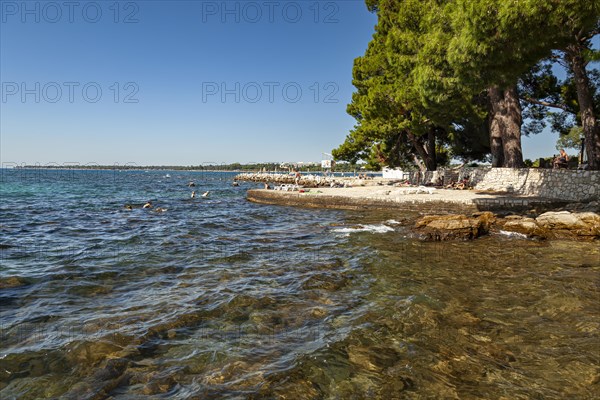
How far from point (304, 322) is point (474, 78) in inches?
354

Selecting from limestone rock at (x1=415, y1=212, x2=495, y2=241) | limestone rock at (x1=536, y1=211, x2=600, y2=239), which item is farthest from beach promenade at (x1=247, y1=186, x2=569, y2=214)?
limestone rock at (x1=415, y1=212, x2=495, y2=241)

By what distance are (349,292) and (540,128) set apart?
27.5m

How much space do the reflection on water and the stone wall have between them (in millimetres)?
6711

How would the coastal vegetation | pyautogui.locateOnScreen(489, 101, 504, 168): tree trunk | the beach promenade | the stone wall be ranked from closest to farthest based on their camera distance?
1. the coastal vegetation
2. the stone wall
3. the beach promenade
4. pyautogui.locateOnScreen(489, 101, 504, 168): tree trunk

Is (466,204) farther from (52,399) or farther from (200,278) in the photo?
(52,399)

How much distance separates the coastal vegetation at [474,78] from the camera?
839 centimetres

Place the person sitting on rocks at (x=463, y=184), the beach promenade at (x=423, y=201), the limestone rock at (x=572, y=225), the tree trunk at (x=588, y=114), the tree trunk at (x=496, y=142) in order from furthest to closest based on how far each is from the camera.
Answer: the tree trunk at (x=496, y=142)
the person sitting on rocks at (x=463, y=184)
the beach promenade at (x=423, y=201)
the tree trunk at (x=588, y=114)
the limestone rock at (x=572, y=225)

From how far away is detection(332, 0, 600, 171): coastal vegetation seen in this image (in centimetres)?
839

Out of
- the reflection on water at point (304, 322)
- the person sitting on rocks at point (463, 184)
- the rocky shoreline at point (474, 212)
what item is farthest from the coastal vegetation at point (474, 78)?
the reflection on water at point (304, 322)

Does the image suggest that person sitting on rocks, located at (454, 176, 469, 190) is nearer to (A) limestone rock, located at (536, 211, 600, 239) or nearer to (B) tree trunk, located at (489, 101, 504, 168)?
(B) tree trunk, located at (489, 101, 504, 168)

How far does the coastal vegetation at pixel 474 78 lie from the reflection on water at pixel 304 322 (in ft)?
17.5

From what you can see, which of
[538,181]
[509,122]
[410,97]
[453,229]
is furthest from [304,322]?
[509,122]

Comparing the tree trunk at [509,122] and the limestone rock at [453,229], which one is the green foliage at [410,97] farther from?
the limestone rock at [453,229]

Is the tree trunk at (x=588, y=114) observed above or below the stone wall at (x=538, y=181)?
above
